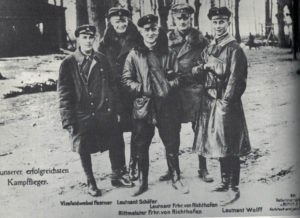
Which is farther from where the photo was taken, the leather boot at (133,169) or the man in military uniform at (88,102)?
the leather boot at (133,169)

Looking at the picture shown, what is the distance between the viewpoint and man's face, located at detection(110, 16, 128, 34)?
243 inches

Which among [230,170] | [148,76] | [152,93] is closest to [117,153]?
[152,93]

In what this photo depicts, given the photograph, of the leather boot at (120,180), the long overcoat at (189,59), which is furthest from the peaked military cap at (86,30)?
the leather boot at (120,180)

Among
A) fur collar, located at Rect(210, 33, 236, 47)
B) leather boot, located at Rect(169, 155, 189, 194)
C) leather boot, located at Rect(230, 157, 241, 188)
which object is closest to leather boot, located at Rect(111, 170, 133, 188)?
leather boot, located at Rect(169, 155, 189, 194)

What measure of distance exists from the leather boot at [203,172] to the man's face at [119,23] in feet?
6.75

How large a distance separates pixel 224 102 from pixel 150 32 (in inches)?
54.9

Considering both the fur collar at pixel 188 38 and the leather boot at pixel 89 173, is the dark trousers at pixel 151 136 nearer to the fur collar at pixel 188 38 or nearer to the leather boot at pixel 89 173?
the leather boot at pixel 89 173

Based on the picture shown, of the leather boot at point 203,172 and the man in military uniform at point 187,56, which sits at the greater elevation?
the man in military uniform at point 187,56

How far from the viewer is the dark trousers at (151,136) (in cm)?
617

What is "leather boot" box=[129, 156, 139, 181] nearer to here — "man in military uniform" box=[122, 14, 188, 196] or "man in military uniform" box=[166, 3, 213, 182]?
"man in military uniform" box=[122, 14, 188, 196]

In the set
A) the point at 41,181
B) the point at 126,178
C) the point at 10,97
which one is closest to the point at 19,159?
the point at 41,181

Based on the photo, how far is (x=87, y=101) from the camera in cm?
611

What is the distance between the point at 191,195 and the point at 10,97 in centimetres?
288

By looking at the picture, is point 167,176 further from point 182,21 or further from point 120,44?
point 182,21
